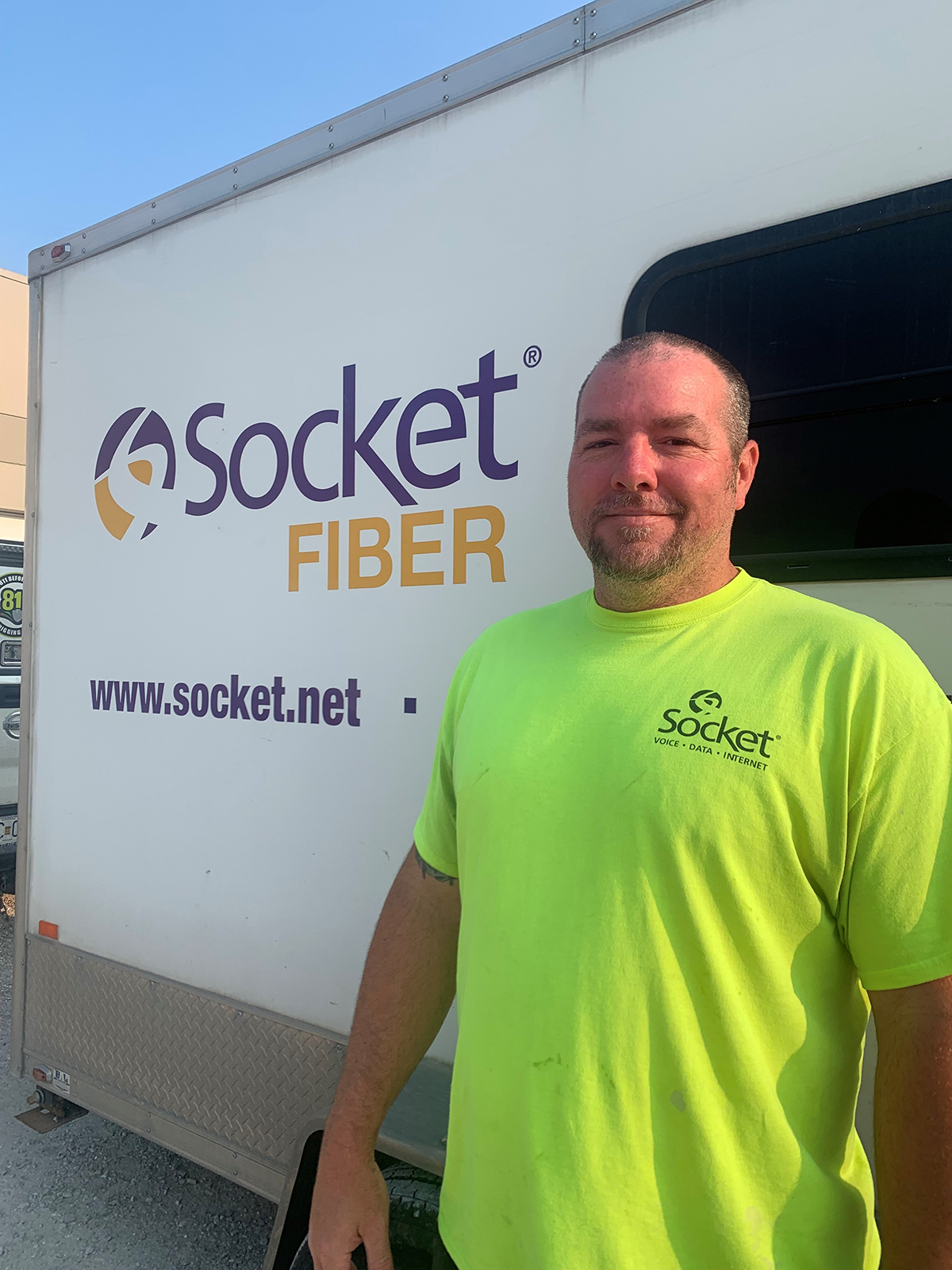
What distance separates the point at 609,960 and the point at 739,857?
8.3 inches

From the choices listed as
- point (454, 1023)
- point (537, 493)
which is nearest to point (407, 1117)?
point (454, 1023)

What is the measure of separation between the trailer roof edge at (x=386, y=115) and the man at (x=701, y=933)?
1.17m

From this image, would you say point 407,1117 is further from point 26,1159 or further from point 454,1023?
point 26,1159

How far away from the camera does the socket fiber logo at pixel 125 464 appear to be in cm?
269

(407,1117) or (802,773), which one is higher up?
(802,773)

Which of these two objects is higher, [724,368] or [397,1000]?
[724,368]

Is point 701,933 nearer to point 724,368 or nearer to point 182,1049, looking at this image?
point 724,368

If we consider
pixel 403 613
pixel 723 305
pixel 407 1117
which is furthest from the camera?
pixel 403 613

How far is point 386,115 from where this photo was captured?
2.29 m

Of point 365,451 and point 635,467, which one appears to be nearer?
point 635,467

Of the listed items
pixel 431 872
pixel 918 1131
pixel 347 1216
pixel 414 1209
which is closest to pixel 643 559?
pixel 431 872

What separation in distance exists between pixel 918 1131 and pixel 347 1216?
86cm

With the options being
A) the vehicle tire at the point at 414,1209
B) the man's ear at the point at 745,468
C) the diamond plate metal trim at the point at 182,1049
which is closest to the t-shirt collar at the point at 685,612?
the man's ear at the point at 745,468

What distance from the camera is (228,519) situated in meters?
2.53
